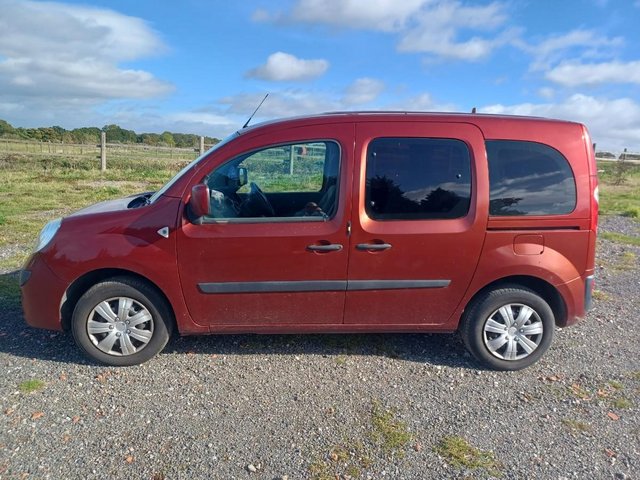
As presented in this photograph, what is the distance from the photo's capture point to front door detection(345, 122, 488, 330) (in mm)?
3555

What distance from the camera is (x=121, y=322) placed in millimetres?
3688

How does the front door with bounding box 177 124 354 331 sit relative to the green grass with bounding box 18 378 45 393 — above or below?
above

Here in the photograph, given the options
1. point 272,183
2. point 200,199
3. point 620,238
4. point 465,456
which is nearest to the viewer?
point 465,456

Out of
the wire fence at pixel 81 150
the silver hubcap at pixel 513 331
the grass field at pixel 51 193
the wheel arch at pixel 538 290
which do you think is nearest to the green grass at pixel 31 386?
the grass field at pixel 51 193

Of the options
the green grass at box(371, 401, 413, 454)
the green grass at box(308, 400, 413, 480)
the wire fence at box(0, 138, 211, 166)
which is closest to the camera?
the green grass at box(308, 400, 413, 480)

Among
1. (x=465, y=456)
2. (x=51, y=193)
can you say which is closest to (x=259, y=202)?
(x=465, y=456)

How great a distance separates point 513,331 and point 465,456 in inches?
52.1

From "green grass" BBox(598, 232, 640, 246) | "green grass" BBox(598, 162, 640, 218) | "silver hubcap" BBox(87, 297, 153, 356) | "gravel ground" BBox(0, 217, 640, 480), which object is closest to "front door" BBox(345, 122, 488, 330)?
"gravel ground" BBox(0, 217, 640, 480)

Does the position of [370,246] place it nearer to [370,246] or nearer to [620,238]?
[370,246]

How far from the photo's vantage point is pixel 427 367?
3.85m

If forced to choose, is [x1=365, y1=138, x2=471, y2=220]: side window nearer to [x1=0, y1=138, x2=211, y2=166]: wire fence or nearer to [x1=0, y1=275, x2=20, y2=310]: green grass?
[x1=0, y1=275, x2=20, y2=310]: green grass

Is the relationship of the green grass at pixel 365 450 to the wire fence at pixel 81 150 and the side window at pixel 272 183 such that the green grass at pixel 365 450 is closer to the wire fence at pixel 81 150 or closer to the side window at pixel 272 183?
the side window at pixel 272 183

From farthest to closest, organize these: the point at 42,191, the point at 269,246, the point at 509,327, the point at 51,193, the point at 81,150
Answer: the point at 81,150 < the point at 42,191 < the point at 51,193 < the point at 509,327 < the point at 269,246

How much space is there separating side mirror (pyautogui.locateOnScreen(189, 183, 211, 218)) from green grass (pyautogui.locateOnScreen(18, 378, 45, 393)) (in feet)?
5.52
